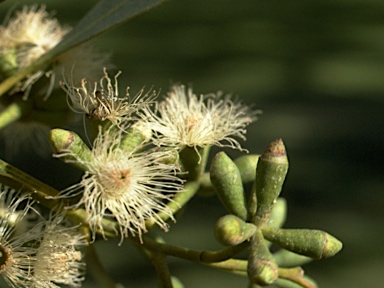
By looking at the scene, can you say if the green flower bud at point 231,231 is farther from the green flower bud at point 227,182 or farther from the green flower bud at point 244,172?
the green flower bud at point 244,172

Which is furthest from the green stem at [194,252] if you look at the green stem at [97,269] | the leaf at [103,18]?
the leaf at [103,18]

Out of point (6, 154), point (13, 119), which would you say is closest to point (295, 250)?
point (13, 119)

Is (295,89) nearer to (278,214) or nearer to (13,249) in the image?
(278,214)

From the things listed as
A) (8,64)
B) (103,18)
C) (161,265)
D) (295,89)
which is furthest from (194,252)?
(295,89)

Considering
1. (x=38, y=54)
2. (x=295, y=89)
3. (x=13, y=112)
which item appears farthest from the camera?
(x=295, y=89)

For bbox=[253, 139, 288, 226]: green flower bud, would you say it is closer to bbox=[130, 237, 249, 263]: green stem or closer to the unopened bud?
bbox=[130, 237, 249, 263]: green stem

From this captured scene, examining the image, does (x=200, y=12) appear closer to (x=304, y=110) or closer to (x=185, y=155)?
(x=304, y=110)
